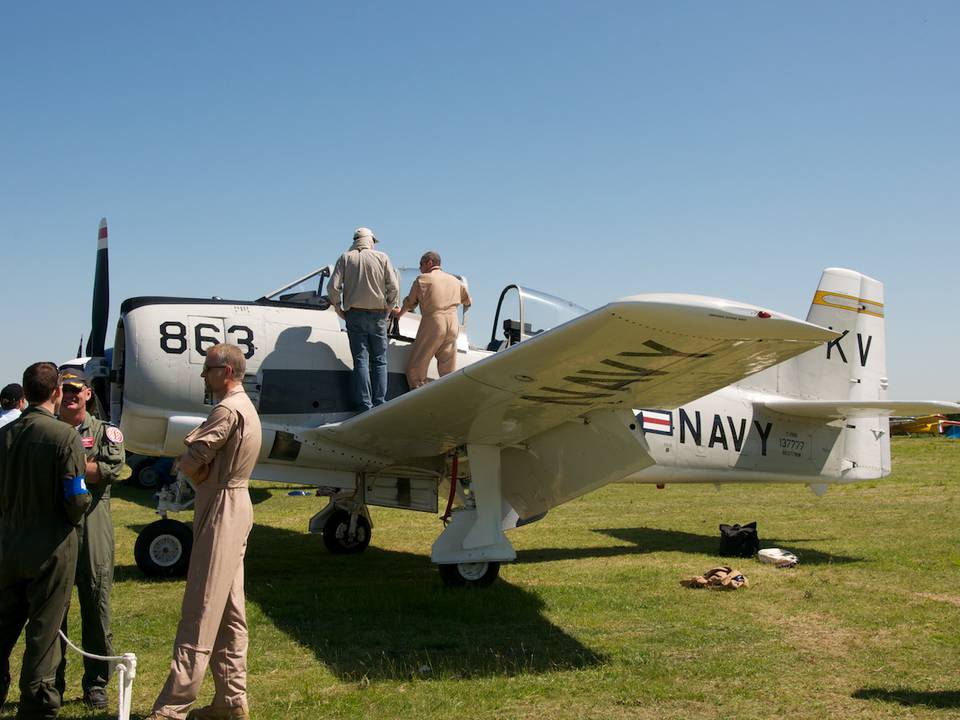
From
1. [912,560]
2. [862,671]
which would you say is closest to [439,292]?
[862,671]

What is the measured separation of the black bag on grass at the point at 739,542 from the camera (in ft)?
29.9

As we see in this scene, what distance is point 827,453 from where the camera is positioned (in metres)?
10.3

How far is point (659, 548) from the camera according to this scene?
9953mm

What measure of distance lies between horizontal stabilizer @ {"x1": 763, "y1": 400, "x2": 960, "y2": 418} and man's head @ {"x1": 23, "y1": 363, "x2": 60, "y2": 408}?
6.65m

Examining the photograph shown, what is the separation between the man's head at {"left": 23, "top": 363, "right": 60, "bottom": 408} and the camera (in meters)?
3.80

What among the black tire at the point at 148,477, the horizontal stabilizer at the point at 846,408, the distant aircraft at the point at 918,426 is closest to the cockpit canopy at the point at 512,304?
the horizontal stabilizer at the point at 846,408

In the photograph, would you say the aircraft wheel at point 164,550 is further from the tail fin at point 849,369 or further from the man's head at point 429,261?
the tail fin at point 849,369

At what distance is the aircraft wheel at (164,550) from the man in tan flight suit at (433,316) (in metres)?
2.47

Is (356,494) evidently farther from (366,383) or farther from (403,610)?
(403,610)

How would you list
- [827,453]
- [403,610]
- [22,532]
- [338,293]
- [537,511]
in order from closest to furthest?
1. [22,532]
2. [403,610]
3. [338,293]
4. [537,511]
5. [827,453]

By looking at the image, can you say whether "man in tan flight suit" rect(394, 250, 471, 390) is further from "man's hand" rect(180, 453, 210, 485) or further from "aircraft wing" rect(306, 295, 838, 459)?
"man's hand" rect(180, 453, 210, 485)

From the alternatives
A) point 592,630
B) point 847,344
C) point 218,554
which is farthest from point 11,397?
point 847,344

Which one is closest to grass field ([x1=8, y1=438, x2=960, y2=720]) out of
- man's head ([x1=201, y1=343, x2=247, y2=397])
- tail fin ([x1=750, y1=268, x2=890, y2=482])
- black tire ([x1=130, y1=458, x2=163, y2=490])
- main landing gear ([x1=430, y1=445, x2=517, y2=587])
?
main landing gear ([x1=430, y1=445, x2=517, y2=587])

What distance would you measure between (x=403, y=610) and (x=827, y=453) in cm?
599
